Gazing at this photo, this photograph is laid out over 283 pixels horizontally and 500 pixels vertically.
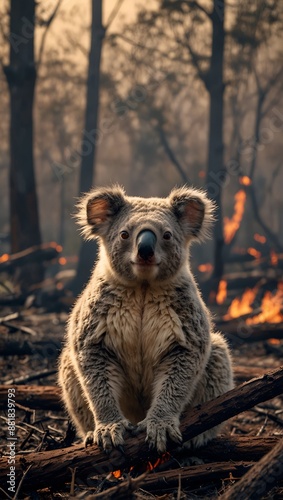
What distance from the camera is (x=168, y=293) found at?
386cm

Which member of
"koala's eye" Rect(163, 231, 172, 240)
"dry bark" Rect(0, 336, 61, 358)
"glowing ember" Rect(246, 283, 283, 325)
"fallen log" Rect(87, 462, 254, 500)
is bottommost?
"glowing ember" Rect(246, 283, 283, 325)

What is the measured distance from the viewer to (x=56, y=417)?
512cm

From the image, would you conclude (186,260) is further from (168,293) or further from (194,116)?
(194,116)

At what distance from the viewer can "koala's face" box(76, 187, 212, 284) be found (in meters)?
3.65

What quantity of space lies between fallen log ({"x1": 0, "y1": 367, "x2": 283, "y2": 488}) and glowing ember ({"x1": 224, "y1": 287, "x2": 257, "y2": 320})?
758cm

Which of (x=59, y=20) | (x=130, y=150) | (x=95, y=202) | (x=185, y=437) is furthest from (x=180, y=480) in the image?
(x=130, y=150)

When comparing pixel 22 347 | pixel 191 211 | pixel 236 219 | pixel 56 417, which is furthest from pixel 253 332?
pixel 236 219

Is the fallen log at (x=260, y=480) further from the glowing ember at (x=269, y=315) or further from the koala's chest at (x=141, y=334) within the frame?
the glowing ember at (x=269, y=315)

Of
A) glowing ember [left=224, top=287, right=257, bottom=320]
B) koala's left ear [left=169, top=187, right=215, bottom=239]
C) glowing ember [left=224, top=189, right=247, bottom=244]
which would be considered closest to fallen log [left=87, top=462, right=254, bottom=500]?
koala's left ear [left=169, top=187, right=215, bottom=239]

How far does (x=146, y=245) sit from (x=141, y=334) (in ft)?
1.93

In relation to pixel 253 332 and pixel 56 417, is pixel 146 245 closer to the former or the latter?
pixel 56 417

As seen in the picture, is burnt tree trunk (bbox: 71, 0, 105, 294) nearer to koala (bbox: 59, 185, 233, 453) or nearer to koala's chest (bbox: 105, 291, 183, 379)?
koala (bbox: 59, 185, 233, 453)

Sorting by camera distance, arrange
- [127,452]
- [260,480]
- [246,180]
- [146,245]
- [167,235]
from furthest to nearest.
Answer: [246,180] < [167,235] < [146,245] < [127,452] < [260,480]

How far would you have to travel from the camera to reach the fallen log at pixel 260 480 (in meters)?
2.75
